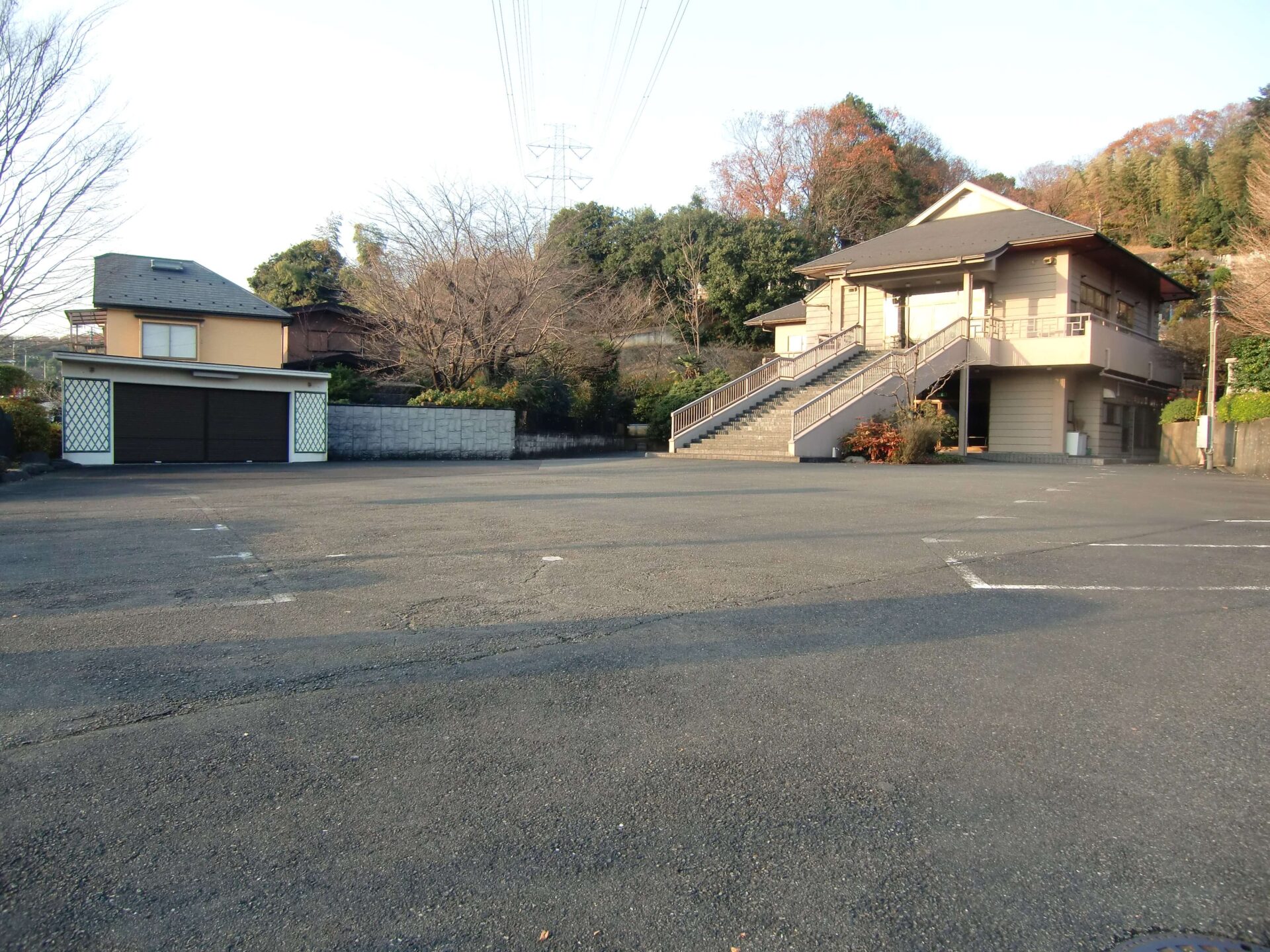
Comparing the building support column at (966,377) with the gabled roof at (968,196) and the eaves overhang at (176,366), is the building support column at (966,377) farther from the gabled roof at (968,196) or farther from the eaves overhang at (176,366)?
the eaves overhang at (176,366)

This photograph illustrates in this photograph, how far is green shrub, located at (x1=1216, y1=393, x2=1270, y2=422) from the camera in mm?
20453

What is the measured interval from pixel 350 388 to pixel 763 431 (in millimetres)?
13558

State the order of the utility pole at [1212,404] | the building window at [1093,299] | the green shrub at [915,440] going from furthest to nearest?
the building window at [1093,299] < the utility pole at [1212,404] < the green shrub at [915,440]

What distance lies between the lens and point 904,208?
43.3 meters

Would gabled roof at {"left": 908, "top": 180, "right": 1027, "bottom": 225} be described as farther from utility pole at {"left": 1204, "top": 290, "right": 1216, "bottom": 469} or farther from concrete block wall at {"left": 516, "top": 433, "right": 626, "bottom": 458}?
concrete block wall at {"left": 516, "top": 433, "right": 626, "bottom": 458}

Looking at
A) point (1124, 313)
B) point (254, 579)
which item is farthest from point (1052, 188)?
point (254, 579)

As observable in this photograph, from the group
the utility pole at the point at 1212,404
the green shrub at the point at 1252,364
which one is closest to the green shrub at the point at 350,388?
the utility pole at the point at 1212,404

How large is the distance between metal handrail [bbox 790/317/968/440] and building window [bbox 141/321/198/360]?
1924 cm

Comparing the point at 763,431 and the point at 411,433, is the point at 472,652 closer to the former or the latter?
the point at 763,431

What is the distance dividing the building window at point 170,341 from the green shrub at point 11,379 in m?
5.35

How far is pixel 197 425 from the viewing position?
21516 mm

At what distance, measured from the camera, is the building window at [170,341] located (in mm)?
25953

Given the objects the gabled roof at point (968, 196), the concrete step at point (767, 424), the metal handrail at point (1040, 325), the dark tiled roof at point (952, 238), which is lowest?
the concrete step at point (767, 424)

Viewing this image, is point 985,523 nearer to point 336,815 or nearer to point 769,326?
point 336,815
